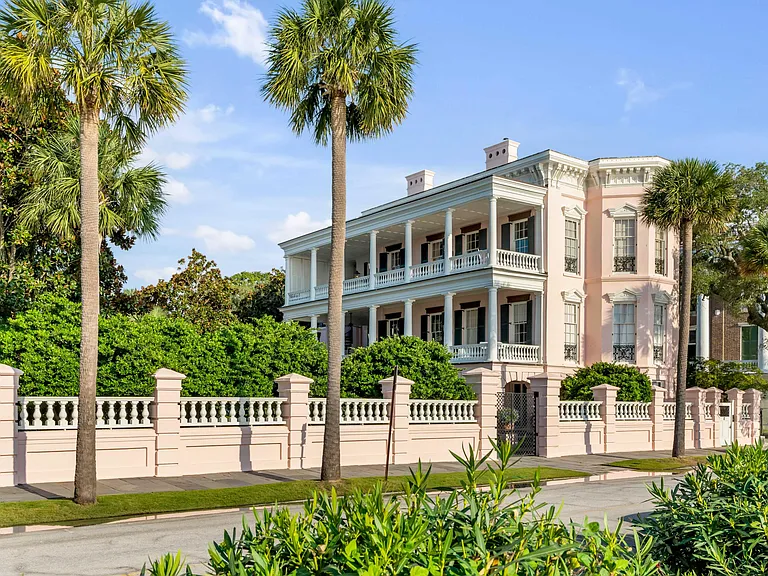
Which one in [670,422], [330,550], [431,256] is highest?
[431,256]

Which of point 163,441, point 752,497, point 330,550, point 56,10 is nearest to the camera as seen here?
point 330,550

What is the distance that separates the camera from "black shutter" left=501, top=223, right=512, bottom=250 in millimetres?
37844

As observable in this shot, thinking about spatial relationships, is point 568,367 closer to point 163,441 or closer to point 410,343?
point 410,343

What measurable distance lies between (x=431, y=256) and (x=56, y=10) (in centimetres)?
2888

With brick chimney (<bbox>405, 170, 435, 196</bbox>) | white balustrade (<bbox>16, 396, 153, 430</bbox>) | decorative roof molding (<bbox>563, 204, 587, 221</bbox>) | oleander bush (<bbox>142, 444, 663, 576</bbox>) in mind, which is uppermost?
brick chimney (<bbox>405, 170, 435, 196</bbox>)

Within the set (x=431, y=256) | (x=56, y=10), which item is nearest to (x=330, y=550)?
(x=56, y=10)

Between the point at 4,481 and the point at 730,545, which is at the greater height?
the point at 730,545

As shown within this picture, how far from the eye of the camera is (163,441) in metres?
18.8

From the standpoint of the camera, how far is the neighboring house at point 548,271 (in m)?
34.9

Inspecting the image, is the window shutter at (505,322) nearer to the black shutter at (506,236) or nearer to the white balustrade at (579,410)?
the black shutter at (506,236)

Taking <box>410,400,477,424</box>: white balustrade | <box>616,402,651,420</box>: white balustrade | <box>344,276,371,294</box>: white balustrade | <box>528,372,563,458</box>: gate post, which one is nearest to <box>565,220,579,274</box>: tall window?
<box>616,402,651,420</box>: white balustrade

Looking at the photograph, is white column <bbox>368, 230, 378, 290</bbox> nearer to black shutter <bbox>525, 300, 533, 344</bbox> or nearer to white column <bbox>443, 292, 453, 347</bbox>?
white column <bbox>443, 292, 453, 347</bbox>

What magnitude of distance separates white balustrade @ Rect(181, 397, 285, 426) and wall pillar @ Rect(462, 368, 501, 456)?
668 cm

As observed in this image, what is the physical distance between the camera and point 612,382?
32906 millimetres
